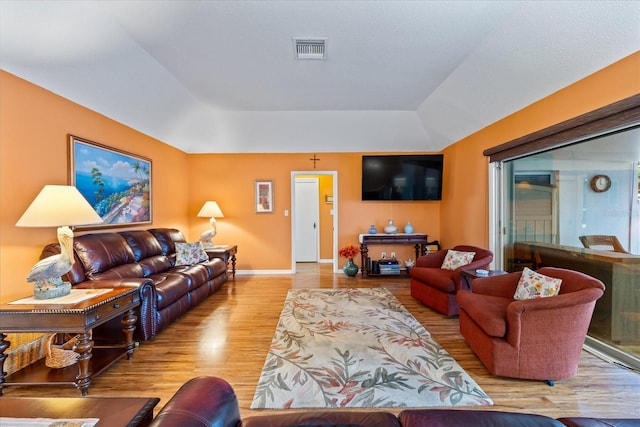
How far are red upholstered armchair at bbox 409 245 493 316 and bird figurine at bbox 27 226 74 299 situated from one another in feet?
12.2

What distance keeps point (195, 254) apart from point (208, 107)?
7.90ft

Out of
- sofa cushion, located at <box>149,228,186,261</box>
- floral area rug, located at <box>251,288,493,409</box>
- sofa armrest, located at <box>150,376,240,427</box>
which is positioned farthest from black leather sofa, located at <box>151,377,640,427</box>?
sofa cushion, located at <box>149,228,186,261</box>

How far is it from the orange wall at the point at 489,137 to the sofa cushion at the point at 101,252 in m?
4.79

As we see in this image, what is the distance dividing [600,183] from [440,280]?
180cm

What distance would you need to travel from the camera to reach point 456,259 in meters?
3.68

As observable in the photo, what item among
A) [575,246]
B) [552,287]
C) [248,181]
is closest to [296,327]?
[552,287]

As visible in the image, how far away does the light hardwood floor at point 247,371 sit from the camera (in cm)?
188

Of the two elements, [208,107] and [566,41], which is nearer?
[566,41]

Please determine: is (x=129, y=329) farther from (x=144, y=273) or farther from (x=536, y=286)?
(x=536, y=286)

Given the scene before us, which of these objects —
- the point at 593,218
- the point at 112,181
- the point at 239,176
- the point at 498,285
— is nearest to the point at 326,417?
the point at 498,285

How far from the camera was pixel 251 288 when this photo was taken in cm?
461

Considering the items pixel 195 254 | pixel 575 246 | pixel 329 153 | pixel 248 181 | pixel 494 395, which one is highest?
pixel 329 153

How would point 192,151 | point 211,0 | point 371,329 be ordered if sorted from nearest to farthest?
1. point 211,0
2. point 371,329
3. point 192,151

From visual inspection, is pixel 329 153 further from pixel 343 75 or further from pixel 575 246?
pixel 575 246
